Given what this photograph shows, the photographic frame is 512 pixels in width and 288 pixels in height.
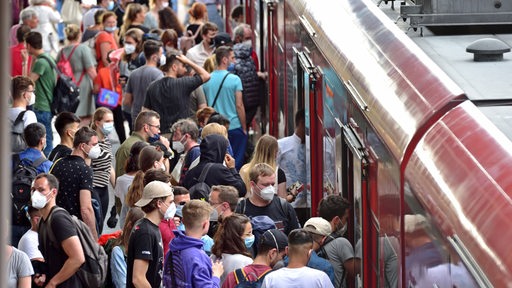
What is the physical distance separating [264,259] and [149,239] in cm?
81

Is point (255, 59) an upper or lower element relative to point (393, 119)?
lower

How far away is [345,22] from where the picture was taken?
619 centimetres

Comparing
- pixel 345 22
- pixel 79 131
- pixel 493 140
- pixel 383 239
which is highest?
pixel 493 140

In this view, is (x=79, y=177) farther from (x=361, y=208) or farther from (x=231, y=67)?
(x=231, y=67)

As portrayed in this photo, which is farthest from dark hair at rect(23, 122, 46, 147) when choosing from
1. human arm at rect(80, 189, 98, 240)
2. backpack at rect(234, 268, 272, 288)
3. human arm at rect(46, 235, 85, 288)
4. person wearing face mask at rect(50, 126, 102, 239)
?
backpack at rect(234, 268, 272, 288)

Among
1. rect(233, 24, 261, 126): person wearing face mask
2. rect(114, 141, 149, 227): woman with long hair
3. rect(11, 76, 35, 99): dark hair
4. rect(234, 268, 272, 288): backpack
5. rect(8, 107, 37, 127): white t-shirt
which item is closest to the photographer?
rect(234, 268, 272, 288): backpack

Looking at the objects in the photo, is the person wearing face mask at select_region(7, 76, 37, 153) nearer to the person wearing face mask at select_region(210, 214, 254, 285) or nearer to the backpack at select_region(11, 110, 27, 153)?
the backpack at select_region(11, 110, 27, 153)

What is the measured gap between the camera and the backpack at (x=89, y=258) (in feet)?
21.4

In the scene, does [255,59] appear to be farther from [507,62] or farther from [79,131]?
[507,62]

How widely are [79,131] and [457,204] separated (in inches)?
205

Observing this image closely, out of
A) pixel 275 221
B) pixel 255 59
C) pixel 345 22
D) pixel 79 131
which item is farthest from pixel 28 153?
pixel 255 59

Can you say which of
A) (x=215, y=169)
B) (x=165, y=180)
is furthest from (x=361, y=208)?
(x=215, y=169)

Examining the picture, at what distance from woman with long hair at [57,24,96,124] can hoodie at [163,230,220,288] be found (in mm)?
7959

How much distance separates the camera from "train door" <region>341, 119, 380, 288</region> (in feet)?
15.4
